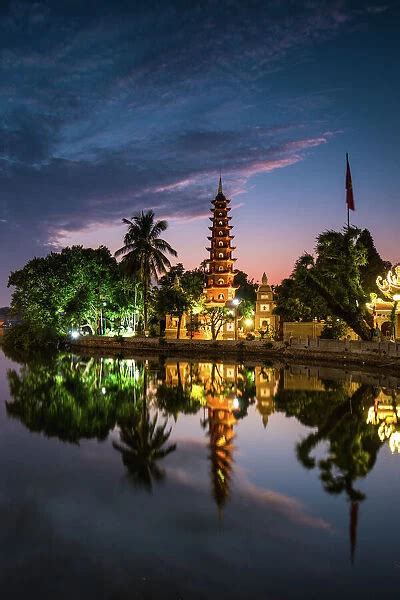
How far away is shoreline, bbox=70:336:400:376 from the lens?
100ft

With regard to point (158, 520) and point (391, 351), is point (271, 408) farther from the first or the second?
point (391, 351)

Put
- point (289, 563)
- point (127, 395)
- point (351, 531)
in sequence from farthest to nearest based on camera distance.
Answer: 1. point (127, 395)
2. point (351, 531)
3. point (289, 563)

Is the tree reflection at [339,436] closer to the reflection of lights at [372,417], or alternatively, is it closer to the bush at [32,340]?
the reflection of lights at [372,417]

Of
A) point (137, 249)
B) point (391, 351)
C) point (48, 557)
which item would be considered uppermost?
point (137, 249)

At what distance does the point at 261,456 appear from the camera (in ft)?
39.2

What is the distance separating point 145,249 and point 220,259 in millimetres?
11839

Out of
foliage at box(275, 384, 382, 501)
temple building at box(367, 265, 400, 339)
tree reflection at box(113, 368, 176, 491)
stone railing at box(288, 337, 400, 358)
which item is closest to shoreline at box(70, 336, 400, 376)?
stone railing at box(288, 337, 400, 358)

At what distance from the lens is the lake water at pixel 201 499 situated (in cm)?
635

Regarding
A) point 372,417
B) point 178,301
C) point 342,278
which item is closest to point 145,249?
point 178,301

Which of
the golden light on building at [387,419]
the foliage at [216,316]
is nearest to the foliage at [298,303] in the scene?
the foliage at [216,316]

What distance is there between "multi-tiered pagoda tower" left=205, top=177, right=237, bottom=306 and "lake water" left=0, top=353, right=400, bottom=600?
122 ft

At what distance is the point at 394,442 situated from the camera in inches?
507

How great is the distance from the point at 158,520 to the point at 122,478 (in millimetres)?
2368

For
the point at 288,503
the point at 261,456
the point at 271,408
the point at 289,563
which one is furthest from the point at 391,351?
the point at 289,563
